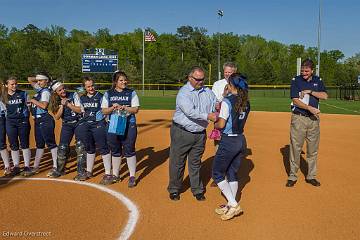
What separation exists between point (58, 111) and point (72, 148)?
9.96 feet

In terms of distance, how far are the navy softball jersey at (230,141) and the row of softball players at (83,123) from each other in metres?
1.89

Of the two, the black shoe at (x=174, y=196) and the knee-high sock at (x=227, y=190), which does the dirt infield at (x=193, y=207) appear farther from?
the knee-high sock at (x=227, y=190)

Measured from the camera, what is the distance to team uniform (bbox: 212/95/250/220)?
5105mm

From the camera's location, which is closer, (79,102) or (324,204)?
(324,204)

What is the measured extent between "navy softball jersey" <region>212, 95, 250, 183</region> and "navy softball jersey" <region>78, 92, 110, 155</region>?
2.43 meters

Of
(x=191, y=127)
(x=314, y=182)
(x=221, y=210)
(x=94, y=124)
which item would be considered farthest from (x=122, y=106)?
(x=314, y=182)

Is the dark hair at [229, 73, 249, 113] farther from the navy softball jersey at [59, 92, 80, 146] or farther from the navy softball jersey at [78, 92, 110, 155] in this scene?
the navy softball jersey at [59, 92, 80, 146]

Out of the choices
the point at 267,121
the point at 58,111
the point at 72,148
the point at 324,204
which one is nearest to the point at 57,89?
the point at 58,111

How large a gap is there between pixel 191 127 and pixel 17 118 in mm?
3492

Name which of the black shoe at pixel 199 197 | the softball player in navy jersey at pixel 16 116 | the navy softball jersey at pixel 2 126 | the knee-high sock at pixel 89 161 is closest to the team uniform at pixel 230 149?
the black shoe at pixel 199 197

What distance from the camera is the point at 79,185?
22.4ft

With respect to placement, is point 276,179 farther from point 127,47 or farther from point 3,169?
point 127,47

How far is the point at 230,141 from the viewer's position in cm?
523

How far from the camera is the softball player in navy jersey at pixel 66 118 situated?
23.6ft
